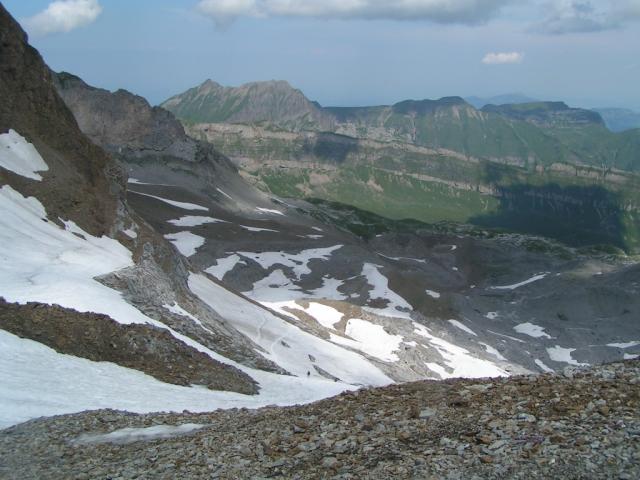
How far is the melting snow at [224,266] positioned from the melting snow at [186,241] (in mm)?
5597

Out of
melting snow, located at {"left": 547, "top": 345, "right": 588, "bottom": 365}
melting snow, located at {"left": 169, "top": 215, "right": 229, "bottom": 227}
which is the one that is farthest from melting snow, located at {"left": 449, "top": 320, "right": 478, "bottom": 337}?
melting snow, located at {"left": 169, "top": 215, "right": 229, "bottom": 227}

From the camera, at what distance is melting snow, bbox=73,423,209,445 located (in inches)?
619

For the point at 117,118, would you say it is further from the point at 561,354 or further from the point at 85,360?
the point at 85,360

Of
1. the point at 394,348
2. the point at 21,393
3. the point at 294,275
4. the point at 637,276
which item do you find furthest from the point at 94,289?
the point at 637,276

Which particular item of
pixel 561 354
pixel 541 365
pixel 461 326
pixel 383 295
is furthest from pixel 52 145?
pixel 561 354

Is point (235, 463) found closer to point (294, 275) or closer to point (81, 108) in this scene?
point (294, 275)

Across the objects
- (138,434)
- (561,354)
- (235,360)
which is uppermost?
(138,434)

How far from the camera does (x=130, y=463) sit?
1366cm

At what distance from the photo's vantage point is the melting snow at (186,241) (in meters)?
109

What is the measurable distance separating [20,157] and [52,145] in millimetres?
5284

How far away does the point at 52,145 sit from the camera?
168ft

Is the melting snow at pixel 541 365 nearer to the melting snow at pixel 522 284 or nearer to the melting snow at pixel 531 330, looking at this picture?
the melting snow at pixel 531 330

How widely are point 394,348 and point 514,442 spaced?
197 feet

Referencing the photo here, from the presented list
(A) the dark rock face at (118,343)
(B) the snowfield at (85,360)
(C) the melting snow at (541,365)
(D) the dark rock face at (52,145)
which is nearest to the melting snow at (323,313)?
(B) the snowfield at (85,360)
